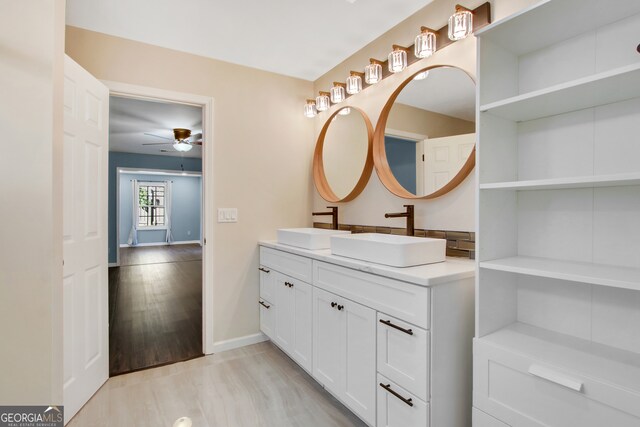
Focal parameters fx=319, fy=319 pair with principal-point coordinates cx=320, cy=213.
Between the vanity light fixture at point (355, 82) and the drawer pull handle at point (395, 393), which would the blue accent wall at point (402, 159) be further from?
the drawer pull handle at point (395, 393)

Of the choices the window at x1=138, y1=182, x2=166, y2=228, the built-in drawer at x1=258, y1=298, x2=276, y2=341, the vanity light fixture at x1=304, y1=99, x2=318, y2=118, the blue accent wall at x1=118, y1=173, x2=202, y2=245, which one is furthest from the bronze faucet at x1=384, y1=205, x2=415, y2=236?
the window at x1=138, y1=182, x2=166, y2=228

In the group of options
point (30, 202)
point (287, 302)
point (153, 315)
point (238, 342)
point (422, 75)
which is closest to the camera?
point (30, 202)

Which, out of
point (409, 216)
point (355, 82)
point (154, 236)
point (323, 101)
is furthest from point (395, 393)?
point (154, 236)

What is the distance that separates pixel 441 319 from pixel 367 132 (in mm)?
1508

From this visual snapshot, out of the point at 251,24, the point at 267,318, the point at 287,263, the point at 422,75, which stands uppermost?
the point at 251,24

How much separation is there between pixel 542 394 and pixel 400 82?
6.02 feet

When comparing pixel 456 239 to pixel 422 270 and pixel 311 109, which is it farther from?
pixel 311 109

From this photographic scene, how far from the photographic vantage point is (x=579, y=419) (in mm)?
1027

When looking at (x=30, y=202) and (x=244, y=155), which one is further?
(x=244, y=155)

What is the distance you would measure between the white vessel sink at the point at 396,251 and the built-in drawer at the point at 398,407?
0.55 metres

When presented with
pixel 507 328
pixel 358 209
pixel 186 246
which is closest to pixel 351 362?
pixel 507 328

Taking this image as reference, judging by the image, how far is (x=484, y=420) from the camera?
1.26m

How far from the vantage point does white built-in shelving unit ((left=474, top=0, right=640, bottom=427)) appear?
106cm

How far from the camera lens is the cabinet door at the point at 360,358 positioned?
1.56 meters
